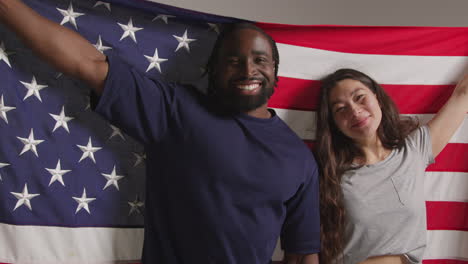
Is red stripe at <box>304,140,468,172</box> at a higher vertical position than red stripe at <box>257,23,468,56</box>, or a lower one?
lower

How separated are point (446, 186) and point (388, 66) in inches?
21.6

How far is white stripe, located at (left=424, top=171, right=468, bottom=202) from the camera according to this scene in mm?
1548

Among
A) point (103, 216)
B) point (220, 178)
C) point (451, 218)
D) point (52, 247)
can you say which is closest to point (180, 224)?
point (220, 178)

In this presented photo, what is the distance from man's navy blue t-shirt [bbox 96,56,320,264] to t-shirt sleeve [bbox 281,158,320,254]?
0.11m

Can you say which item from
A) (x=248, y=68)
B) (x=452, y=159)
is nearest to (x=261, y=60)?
(x=248, y=68)

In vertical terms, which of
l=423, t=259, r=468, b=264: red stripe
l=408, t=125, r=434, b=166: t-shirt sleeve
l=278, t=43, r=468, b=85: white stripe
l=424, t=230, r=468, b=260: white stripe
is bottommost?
l=423, t=259, r=468, b=264: red stripe

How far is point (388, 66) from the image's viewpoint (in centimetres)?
→ 152

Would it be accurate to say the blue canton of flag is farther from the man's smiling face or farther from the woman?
the woman

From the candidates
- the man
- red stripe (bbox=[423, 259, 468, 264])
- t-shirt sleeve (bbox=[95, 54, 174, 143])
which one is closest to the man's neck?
the man

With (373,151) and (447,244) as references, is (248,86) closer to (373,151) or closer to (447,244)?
A: (373,151)

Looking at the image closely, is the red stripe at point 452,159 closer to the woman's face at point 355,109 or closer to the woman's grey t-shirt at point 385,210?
the woman's grey t-shirt at point 385,210

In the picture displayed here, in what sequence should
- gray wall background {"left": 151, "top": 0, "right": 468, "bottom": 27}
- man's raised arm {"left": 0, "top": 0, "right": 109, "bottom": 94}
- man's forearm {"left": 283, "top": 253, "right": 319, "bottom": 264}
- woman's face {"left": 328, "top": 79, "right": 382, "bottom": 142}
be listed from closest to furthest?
man's raised arm {"left": 0, "top": 0, "right": 109, "bottom": 94}, man's forearm {"left": 283, "top": 253, "right": 319, "bottom": 264}, woman's face {"left": 328, "top": 79, "right": 382, "bottom": 142}, gray wall background {"left": 151, "top": 0, "right": 468, "bottom": 27}

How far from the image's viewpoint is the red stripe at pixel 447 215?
5.08ft

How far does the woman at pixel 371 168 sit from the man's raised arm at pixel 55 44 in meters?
0.84
